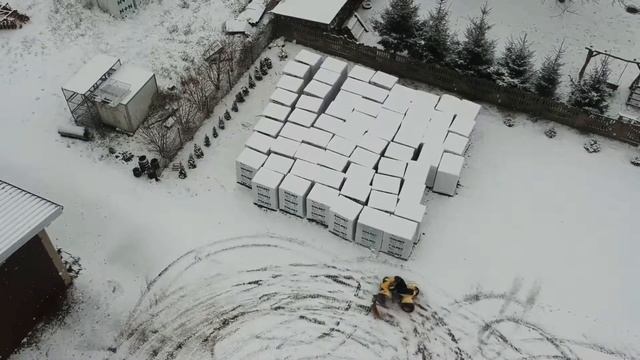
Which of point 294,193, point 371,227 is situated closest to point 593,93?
point 371,227

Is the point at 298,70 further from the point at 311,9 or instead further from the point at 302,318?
the point at 302,318

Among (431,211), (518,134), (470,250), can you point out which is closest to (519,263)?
(470,250)

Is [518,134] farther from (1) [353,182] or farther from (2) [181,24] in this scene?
(2) [181,24]

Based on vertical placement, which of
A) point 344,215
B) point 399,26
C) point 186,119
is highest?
point 399,26

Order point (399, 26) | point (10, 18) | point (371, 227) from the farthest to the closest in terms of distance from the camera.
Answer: point (10, 18) → point (399, 26) → point (371, 227)

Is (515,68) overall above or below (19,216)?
above

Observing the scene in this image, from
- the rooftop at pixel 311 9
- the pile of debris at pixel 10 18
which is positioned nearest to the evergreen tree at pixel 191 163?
the rooftop at pixel 311 9

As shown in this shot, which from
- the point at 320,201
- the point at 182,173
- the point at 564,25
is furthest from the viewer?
the point at 564,25
